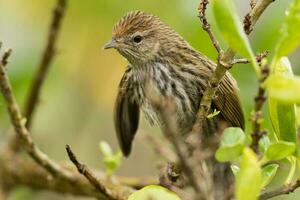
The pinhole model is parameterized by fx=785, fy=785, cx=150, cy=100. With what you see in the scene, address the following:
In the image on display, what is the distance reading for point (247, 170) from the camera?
187cm

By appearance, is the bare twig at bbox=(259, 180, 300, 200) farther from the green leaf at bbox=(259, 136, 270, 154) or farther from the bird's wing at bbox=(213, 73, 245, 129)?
the bird's wing at bbox=(213, 73, 245, 129)

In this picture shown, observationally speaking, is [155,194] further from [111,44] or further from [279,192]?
[111,44]

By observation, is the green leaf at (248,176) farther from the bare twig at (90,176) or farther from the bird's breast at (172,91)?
the bird's breast at (172,91)

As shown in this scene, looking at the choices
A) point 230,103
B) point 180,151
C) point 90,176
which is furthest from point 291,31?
point 230,103

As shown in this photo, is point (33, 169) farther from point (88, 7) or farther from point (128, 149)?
point (88, 7)

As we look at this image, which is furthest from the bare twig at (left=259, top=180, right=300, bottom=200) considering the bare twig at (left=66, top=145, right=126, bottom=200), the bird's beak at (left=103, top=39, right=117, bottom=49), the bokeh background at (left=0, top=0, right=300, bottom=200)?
the bird's beak at (left=103, top=39, right=117, bottom=49)

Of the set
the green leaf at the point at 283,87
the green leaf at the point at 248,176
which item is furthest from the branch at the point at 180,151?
the green leaf at the point at 283,87

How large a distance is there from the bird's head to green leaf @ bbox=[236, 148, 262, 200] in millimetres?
2624

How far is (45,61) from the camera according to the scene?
4.19 m

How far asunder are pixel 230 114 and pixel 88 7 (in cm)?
146

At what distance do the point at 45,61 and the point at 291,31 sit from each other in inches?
97.9

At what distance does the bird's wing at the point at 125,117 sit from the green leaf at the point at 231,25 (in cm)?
251

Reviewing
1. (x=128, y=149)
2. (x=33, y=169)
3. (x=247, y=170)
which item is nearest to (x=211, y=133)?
(x=128, y=149)

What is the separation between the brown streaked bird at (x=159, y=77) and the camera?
4.21m
